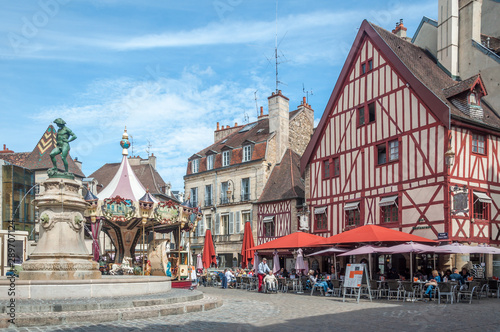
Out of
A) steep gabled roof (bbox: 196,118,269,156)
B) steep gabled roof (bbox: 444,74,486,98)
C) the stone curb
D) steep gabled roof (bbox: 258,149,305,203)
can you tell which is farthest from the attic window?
the stone curb

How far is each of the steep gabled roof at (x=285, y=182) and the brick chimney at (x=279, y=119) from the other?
50cm

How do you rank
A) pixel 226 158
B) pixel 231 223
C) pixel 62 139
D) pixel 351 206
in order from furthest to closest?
pixel 226 158 < pixel 231 223 < pixel 351 206 < pixel 62 139

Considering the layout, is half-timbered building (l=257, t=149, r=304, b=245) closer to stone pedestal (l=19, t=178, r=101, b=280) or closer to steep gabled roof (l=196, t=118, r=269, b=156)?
steep gabled roof (l=196, t=118, r=269, b=156)

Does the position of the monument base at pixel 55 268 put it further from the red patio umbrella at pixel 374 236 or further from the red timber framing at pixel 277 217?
the red timber framing at pixel 277 217

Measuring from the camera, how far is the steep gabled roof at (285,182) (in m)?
29.7

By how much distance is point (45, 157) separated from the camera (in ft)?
133

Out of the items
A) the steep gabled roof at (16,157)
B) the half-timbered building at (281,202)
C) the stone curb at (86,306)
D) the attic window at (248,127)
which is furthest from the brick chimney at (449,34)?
the steep gabled roof at (16,157)

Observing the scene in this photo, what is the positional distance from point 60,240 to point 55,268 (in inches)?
27.0

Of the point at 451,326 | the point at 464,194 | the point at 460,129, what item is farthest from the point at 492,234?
the point at 451,326

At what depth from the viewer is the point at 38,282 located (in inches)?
418

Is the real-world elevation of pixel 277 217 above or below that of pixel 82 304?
above

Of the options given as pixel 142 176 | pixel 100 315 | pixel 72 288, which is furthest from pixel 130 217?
pixel 142 176

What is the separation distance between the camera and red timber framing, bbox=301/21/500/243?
18.7 meters

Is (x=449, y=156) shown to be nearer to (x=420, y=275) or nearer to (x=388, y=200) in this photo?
(x=388, y=200)
